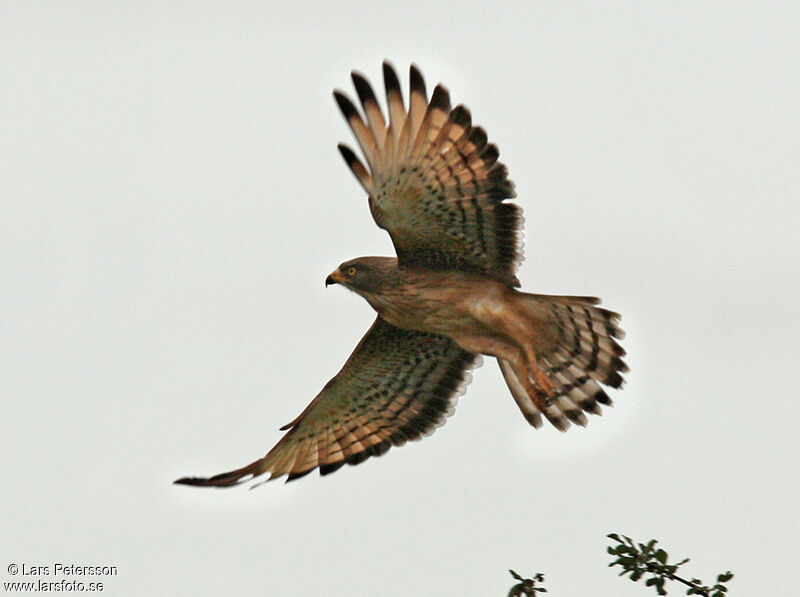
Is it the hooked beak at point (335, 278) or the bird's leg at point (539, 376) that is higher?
the hooked beak at point (335, 278)

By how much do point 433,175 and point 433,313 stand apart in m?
1.09

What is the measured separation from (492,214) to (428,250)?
579 millimetres

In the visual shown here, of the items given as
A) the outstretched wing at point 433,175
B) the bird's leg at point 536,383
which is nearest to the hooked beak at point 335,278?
the outstretched wing at point 433,175

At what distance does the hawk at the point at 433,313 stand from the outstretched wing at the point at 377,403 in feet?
0.03

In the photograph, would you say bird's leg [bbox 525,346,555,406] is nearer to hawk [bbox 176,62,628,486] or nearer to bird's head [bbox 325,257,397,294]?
hawk [bbox 176,62,628,486]

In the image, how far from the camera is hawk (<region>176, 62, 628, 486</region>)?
903 cm

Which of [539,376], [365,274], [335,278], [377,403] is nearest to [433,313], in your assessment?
[365,274]

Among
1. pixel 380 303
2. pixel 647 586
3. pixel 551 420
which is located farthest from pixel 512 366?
pixel 647 586

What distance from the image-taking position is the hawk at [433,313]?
9.03m

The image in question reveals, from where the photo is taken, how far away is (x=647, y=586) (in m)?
6.55

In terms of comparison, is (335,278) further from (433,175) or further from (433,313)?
(433,175)

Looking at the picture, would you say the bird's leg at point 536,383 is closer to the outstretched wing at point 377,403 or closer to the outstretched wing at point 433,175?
the outstretched wing at point 377,403

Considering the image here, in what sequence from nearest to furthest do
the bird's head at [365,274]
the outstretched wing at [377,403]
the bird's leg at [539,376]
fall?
1. the bird's head at [365,274]
2. the bird's leg at [539,376]
3. the outstretched wing at [377,403]

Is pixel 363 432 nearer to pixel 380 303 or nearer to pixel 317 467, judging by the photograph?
pixel 317 467
